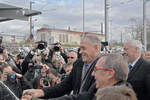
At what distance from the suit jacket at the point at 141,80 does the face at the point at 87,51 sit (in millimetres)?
617

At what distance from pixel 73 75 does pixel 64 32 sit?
56634 millimetres

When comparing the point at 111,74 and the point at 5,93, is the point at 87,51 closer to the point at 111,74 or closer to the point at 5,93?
the point at 111,74

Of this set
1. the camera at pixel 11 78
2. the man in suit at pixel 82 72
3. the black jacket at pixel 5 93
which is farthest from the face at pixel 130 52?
the camera at pixel 11 78

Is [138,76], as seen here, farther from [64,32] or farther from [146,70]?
[64,32]

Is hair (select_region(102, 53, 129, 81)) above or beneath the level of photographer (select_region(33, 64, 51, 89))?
above

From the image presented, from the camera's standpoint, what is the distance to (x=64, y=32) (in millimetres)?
59531

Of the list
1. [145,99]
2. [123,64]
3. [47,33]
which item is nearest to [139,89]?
[145,99]

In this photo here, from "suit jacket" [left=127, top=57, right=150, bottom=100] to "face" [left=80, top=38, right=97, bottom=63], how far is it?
62 centimetres

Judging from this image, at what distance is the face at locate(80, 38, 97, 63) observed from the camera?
10.0 feet

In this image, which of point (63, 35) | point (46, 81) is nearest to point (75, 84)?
point (46, 81)

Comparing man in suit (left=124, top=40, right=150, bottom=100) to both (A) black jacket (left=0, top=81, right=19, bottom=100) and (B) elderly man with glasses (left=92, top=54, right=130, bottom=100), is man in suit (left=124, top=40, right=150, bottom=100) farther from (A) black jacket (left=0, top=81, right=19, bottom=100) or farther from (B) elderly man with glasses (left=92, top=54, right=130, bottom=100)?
(A) black jacket (left=0, top=81, right=19, bottom=100)

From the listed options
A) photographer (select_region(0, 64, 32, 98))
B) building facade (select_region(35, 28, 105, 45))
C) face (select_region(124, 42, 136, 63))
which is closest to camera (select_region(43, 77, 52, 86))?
photographer (select_region(0, 64, 32, 98))

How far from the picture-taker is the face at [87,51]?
3.06 m

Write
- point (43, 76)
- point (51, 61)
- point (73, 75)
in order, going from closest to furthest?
point (73, 75)
point (43, 76)
point (51, 61)
